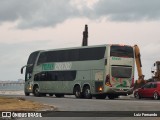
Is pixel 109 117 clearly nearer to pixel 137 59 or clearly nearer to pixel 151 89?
pixel 151 89

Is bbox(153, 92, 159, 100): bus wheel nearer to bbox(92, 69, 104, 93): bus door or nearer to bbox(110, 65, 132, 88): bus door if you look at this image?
bbox(110, 65, 132, 88): bus door

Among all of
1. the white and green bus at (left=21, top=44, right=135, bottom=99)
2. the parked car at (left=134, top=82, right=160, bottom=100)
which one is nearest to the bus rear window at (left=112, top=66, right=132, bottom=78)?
the white and green bus at (left=21, top=44, right=135, bottom=99)

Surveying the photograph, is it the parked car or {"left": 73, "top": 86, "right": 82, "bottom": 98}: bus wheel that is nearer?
the parked car

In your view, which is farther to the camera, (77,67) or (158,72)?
(158,72)

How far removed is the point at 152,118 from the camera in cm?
1667

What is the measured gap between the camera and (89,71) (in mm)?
36031

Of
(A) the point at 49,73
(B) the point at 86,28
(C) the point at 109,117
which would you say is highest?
(B) the point at 86,28

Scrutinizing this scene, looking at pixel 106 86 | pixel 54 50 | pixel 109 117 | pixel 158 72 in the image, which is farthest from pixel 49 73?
pixel 109 117

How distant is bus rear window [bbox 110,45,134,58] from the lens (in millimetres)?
34938

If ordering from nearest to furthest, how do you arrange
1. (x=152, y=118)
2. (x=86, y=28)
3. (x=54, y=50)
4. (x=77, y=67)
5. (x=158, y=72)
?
1. (x=152, y=118)
2. (x=77, y=67)
3. (x=54, y=50)
4. (x=158, y=72)
5. (x=86, y=28)

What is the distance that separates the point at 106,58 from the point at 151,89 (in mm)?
4579

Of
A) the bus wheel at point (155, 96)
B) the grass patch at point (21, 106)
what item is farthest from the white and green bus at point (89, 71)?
the grass patch at point (21, 106)

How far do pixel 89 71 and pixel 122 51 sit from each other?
2.97m

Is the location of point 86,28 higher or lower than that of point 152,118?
higher
